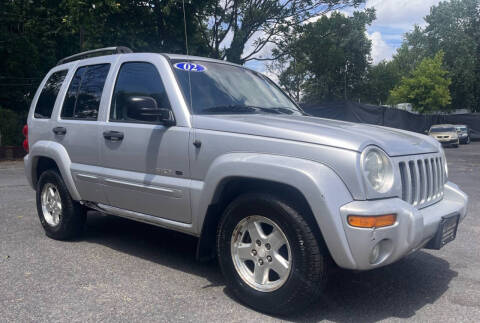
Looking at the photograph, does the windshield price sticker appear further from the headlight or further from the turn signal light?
the turn signal light

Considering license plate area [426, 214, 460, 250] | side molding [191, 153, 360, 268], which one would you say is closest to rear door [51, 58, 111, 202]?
side molding [191, 153, 360, 268]

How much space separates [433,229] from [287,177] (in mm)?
1145

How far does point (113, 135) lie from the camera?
448 centimetres

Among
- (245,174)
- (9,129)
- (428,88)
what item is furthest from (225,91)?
(428,88)

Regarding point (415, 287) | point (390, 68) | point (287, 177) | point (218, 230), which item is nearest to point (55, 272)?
point (218, 230)

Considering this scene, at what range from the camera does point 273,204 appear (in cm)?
335

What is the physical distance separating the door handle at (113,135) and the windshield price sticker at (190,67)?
0.80 metres

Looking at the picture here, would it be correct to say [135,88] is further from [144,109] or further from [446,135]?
[446,135]

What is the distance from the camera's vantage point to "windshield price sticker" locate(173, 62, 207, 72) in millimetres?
4340

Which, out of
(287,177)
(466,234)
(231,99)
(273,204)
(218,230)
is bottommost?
(466,234)

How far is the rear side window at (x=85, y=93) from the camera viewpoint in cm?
488

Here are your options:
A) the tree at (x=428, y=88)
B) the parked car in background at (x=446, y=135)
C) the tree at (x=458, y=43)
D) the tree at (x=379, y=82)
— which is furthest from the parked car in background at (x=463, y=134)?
the tree at (x=379, y=82)

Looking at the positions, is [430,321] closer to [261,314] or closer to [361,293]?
[361,293]

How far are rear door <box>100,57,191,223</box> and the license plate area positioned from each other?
73.6 inches
